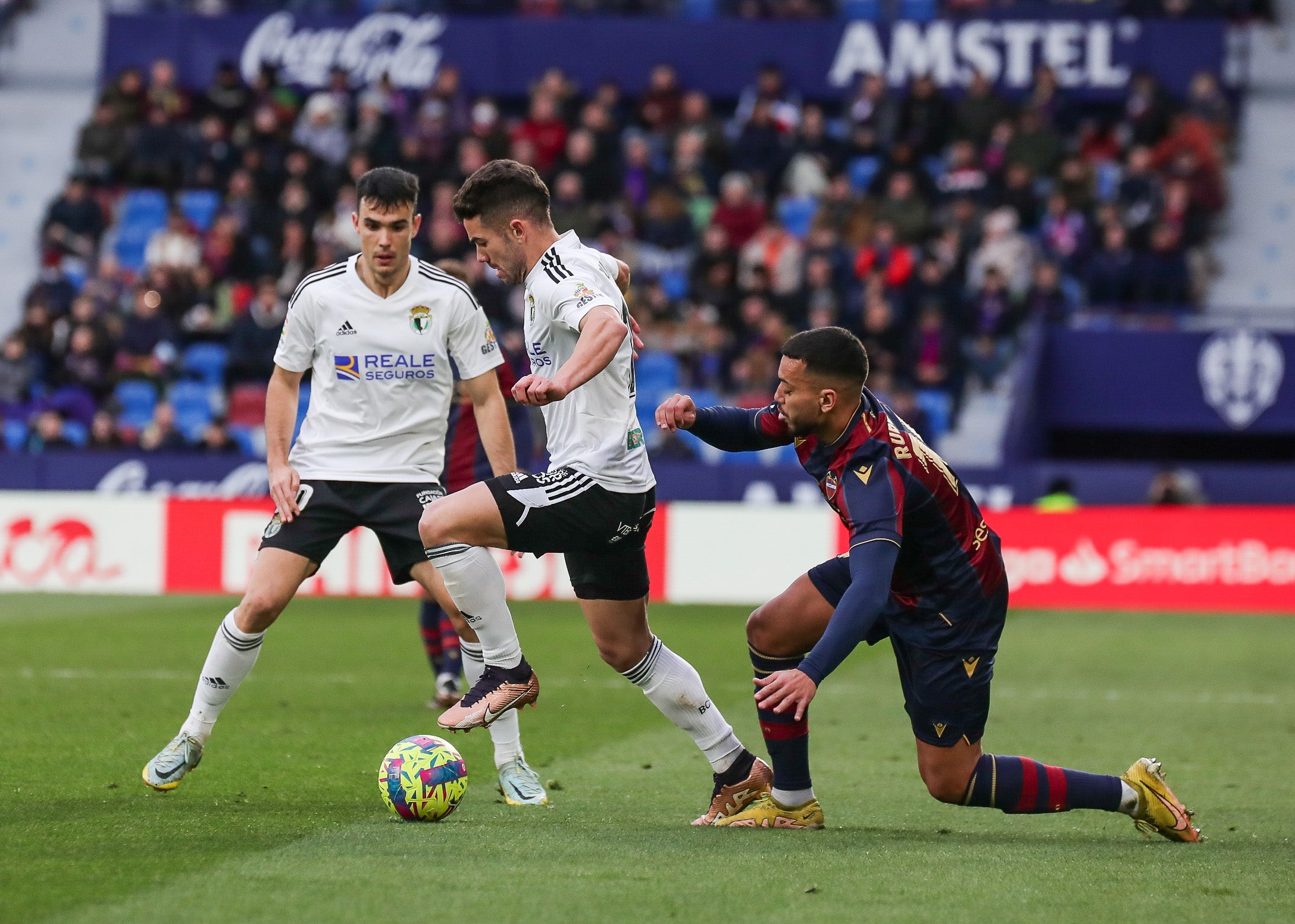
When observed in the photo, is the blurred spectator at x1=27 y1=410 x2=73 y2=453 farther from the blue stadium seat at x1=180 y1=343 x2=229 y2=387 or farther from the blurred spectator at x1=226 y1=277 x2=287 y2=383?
the blurred spectator at x1=226 y1=277 x2=287 y2=383

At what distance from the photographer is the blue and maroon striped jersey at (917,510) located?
5.48 metres

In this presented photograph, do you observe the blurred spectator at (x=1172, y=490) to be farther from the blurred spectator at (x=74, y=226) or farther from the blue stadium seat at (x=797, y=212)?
the blurred spectator at (x=74, y=226)

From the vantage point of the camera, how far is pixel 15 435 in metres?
20.0

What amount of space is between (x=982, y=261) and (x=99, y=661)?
12107 mm

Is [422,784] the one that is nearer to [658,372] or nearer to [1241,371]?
[658,372]

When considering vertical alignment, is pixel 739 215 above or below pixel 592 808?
above

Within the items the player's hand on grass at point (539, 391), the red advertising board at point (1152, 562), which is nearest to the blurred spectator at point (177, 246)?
the red advertising board at point (1152, 562)

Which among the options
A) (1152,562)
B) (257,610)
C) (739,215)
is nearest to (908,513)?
(257,610)

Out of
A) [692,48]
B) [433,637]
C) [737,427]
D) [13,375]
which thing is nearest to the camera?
[737,427]

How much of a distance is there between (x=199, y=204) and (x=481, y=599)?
18.0 meters

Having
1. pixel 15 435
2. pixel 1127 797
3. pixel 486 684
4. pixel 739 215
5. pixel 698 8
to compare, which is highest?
pixel 698 8

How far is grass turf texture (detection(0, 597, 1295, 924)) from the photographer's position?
15.6ft

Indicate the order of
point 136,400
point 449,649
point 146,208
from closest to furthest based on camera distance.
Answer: point 449,649, point 136,400, point 146,208

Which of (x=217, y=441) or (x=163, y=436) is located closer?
(x=217, y=441)
